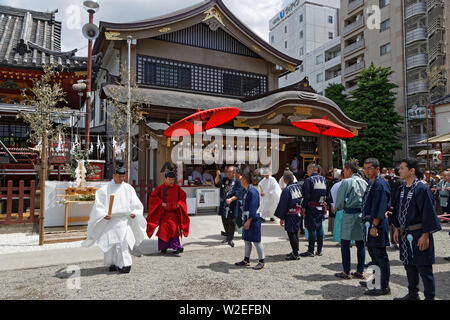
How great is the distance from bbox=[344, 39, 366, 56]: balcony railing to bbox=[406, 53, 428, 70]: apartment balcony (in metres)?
7.25

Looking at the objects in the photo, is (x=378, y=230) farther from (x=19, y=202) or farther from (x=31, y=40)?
(x=31, y=40)

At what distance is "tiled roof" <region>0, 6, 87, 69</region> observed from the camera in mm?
13461

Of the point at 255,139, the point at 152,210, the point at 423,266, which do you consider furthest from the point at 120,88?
the point at 423,266

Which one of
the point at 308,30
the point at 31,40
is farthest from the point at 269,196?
the point at 308,30

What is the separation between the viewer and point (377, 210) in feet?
14.8

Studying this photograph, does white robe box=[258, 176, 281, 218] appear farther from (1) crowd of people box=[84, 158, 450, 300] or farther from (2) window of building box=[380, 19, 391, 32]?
(2) window of building box=[380, 19, 391, 32]

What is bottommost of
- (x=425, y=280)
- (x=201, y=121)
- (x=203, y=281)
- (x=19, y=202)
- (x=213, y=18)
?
(x=203, y=281)

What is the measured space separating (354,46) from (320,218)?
38.0 meters

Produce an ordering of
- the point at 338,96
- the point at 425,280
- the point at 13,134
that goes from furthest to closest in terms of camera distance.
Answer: the point at 338,96, the point at 13,134, the point at 425,280

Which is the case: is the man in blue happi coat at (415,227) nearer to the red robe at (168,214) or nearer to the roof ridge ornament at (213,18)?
the red robe at (168,214)

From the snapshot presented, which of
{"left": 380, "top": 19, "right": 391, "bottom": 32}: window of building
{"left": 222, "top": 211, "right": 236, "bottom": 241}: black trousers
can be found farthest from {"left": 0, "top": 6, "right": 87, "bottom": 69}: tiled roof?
{"left": 380, "top": 19, "right": 391, "bottom": 32}: window of building

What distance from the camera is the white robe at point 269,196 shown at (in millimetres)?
11103

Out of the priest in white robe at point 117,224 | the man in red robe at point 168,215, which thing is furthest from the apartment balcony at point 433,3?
the priest in white robe at point 117,224
